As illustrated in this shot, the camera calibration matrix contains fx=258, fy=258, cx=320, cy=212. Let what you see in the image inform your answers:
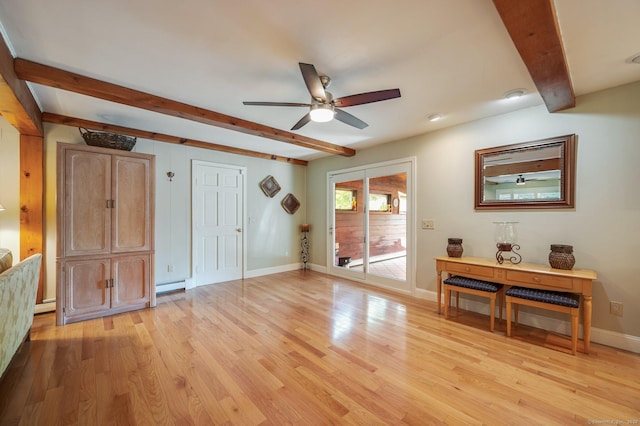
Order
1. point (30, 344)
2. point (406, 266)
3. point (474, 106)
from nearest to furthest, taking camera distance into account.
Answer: point (30, 344) < point (474, 106) < point (406, 266)

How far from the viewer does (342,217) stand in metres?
5.29

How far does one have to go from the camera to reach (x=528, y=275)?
2.57 metres

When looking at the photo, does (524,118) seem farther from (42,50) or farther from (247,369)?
A: (42,50)

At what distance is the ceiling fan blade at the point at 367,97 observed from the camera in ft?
6.73

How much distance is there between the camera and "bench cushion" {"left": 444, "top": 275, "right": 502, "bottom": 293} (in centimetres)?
277

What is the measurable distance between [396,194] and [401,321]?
2187mm

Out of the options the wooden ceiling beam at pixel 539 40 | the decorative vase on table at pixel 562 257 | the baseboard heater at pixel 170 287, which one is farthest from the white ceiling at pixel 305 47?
the baseboard heater at pixel 170 287

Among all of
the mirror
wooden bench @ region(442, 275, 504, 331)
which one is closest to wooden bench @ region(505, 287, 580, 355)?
wooden bench @ region(442, 275, 504, 331)

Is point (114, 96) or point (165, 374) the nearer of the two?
point (165, 374)

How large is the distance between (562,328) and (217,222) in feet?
16.1

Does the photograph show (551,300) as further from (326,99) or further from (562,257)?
(326,99)

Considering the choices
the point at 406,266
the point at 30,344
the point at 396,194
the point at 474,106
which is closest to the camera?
the point at 30,344

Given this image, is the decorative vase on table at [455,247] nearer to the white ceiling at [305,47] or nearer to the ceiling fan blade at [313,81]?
the white ceiling at [305,47]

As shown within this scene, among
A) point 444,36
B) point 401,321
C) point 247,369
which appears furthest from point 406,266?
point 444,36
